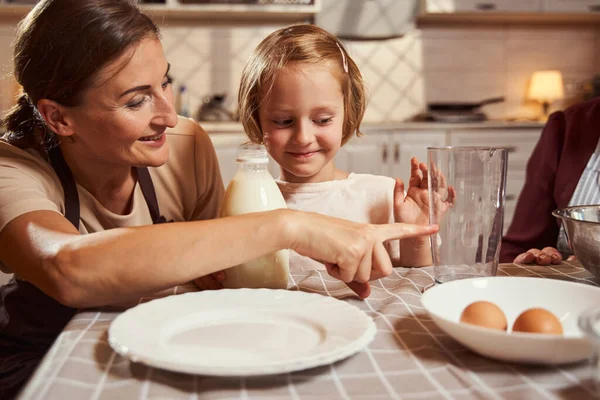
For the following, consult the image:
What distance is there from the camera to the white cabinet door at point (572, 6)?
154 inches

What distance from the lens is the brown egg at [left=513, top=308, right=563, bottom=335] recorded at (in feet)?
2.02

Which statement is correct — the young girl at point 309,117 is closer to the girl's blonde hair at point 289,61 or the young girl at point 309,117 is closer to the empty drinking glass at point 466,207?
the girl's blonde hair at point 289,61

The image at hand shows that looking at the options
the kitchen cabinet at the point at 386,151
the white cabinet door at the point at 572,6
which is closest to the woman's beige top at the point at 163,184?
the kitchen cabinet at the point at 386,151

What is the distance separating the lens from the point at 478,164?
2.75 ft

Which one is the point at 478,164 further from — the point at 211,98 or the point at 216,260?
the point at 211,98

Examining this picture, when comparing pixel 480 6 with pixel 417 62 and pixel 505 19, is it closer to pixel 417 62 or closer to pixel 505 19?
pixel 505 19

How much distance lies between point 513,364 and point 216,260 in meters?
0.39

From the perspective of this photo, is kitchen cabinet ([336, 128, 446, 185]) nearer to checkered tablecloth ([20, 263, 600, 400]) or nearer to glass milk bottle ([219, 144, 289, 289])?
glass milk bottle ([219, 144, 289, 289])

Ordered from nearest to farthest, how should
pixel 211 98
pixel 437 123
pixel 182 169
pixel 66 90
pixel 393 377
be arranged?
pixel 393 377, pixel 66 90, pixel 182 169, pixel 437 123, pixel 211 98

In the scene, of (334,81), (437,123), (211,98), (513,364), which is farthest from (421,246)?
(211,98)

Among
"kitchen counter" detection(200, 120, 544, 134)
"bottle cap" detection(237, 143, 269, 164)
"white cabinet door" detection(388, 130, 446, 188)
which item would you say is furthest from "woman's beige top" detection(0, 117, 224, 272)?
"white cabinet door" detection(388, 130, 446, 188)

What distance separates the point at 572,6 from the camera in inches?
155

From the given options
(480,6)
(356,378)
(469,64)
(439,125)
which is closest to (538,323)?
(356,378)

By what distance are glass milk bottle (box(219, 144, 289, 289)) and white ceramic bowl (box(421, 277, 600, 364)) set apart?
A: 267 mm
